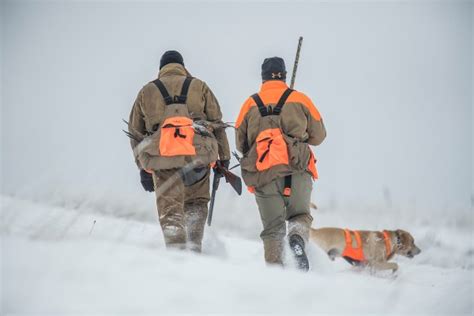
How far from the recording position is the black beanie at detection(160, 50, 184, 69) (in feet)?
16.0

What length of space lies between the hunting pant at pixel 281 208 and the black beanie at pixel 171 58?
165 cm

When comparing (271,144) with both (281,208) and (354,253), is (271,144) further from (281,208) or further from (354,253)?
(354,253)

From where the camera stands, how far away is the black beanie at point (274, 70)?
4.86 metres

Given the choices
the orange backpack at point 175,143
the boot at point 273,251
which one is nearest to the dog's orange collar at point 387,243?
the boot at point 273,251

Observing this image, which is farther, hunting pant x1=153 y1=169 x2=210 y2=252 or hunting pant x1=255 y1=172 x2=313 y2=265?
hunting pant x1=255 y1=172 x2=313 y2=265

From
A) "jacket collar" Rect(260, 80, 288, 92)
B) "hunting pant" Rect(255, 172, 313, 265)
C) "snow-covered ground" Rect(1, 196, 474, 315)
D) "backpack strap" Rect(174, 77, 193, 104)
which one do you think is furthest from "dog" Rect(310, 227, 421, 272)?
"snow-covered ground" Rect(1, 196, 474, 315)

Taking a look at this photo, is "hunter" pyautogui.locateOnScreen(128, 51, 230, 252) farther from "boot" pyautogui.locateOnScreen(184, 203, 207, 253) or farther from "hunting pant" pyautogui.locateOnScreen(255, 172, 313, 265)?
"hunting pant" pyautogui.locateOnScreen(255, 172, 313, 265)

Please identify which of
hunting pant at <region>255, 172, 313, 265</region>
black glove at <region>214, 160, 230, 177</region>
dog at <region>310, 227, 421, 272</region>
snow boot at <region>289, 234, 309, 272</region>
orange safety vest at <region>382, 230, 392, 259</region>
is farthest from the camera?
orange safety vest at <region>382, 230, 392, 259</region>

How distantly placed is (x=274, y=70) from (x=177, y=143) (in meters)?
1.39

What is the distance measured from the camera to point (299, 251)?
394cm

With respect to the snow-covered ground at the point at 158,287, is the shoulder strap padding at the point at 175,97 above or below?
above

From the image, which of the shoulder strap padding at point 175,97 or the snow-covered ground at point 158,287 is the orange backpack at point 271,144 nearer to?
the shoulder strap padding at point 175,97

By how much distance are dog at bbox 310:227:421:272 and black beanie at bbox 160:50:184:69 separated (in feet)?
11.1

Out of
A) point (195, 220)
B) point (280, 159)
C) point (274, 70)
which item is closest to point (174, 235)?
point (195, 220)
